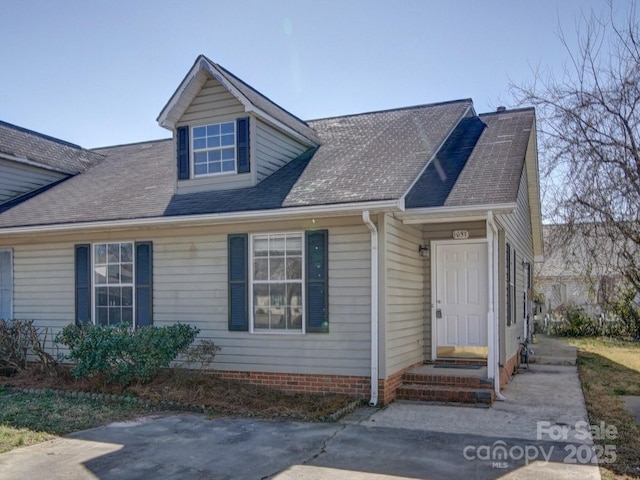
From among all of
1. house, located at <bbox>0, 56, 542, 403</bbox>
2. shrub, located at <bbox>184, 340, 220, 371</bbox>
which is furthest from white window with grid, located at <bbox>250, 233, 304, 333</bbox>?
shrub, located at <bbox>184, 340, 220, 371</bbox>

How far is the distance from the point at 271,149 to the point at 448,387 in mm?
5263

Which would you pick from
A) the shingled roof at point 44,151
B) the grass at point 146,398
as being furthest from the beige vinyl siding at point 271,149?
the shingled roof at point 44,151

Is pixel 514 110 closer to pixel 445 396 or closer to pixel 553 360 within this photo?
pixel 553 360

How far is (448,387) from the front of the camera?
29.0 feet

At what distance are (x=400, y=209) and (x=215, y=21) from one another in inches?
172

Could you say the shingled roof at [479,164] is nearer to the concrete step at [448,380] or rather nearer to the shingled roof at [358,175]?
the shingled roof at [358,175]

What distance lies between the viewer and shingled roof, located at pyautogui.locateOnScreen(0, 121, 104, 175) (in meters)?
13.8

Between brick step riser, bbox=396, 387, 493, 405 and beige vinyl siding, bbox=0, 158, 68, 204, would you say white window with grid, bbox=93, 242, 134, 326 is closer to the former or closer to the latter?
beige vinyl siding, bbox=0, 158, 68, 204

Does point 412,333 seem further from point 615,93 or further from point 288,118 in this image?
point 615,93

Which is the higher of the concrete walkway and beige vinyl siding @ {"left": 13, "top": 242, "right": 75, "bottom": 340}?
beige vinyl siding @ {"left": 13, "top": 242, "right": 75, "bottom": 340}

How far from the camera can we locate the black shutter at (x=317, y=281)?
8.80 m

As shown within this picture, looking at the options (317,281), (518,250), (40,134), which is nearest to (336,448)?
(317,281)

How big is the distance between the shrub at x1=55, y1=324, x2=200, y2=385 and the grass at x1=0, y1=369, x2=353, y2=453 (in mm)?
246

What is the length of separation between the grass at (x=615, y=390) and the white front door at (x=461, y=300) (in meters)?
2.00
